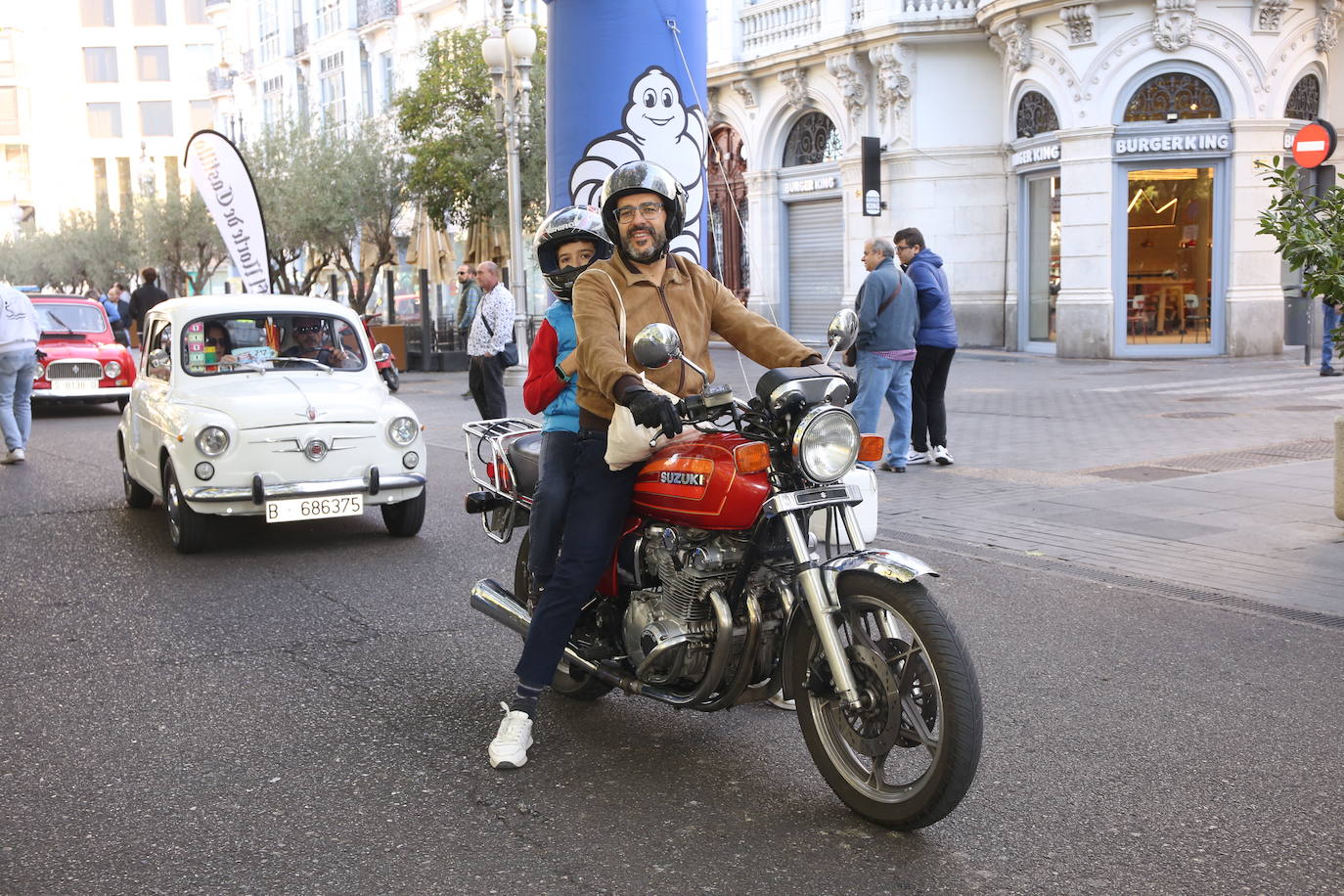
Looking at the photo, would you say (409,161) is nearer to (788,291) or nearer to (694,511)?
(788,291)

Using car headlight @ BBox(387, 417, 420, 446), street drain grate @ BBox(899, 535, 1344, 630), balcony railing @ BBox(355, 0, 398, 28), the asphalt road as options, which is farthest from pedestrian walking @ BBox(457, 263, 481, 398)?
balcony railing @ BBox(355, 0, 398, 28)

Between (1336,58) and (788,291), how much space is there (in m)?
11.3

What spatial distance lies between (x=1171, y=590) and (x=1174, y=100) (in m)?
17.6

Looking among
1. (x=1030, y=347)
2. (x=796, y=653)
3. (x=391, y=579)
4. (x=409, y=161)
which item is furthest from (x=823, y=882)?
(x=409, y=161)

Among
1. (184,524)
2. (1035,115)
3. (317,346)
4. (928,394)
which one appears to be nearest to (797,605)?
(184,524)

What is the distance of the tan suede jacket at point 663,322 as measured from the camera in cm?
401

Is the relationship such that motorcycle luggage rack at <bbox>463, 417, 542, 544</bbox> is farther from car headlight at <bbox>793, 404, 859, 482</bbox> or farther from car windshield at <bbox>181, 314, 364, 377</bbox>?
car windshield at <bbox>181, 314, 364, 377</bbox>

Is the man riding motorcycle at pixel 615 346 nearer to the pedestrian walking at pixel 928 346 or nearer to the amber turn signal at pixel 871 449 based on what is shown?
the amber turn signal at pixel 871 449

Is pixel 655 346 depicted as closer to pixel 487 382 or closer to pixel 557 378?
pixel 557 378

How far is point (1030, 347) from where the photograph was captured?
24188 mm

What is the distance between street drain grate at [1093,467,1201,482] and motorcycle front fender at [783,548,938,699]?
6.73m

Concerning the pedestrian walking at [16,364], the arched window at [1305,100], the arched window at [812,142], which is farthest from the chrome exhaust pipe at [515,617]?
the arched window at [812,142]

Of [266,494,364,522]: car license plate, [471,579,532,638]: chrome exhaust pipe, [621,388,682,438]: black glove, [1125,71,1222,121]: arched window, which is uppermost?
[1125,71,1222,121]: arched window

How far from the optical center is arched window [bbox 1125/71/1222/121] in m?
21.9
